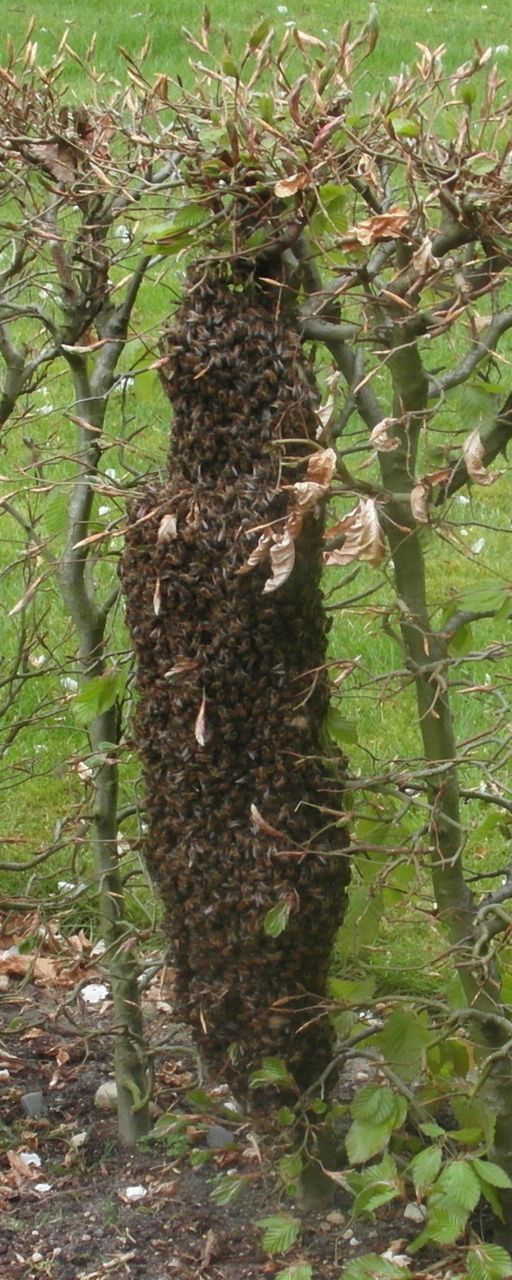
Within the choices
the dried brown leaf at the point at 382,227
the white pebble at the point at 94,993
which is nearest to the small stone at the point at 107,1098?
the white pebble at the point at 94,993

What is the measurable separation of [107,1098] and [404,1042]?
0.91m

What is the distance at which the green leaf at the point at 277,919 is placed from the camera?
99.0 inches

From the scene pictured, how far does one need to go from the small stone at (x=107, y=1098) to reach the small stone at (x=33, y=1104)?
11 centimetres

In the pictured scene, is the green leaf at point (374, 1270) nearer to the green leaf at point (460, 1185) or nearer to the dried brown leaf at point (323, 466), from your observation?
the green leaf at point (460, 1185)

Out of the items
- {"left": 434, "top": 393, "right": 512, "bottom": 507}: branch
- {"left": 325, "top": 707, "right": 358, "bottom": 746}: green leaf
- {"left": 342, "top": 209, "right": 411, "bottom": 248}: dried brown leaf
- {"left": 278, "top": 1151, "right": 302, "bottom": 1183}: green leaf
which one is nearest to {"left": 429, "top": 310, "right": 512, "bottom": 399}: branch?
{"left": 434, "top": 393, "right": 512, "bottom": 507}: branch

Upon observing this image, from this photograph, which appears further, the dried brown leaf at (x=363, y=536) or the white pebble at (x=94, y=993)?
the white pebble at (x=94, y=993)

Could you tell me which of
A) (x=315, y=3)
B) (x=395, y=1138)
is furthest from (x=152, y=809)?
(x=315, y=3)

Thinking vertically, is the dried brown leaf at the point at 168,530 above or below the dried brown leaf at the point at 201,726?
above

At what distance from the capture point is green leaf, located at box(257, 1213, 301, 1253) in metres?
2.59

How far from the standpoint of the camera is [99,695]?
2770 mm

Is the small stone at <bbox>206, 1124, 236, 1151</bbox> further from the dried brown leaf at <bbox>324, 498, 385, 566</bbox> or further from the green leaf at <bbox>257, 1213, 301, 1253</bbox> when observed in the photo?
the dried brown leaf at <bbox>324, 498, 385, 566</bbox>

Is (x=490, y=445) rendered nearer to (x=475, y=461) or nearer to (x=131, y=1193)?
(x=475, y=461)

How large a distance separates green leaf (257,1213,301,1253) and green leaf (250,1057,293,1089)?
0.21 m

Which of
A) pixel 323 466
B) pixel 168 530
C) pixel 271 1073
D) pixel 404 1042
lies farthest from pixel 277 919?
pixel 323 466
